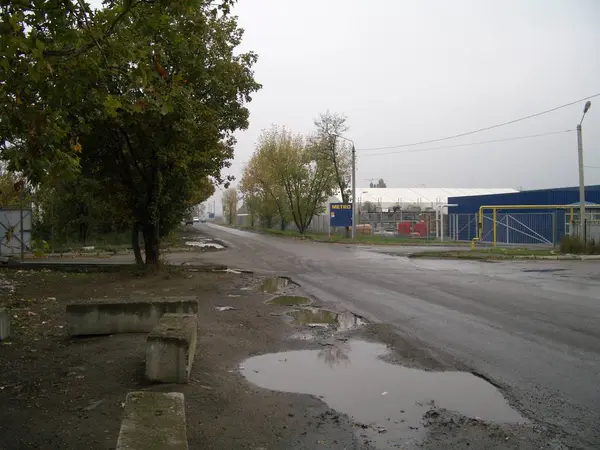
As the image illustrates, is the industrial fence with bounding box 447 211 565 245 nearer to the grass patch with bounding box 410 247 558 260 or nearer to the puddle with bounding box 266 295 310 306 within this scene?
the grass patch with bounding box 410 247 558 260

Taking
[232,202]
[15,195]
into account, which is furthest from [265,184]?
[232,202]

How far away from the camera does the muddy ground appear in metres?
4.30

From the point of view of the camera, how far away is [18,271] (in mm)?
16609

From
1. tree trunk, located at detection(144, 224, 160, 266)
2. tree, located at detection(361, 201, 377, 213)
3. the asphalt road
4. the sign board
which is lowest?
the asphalt road

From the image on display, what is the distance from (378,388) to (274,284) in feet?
30.5

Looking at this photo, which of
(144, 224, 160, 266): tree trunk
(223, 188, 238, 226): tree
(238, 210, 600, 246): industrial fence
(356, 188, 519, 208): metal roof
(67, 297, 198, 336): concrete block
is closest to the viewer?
(67, 297, 198, 336): concrete block

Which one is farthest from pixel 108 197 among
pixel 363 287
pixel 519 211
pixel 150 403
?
pixel 519 211

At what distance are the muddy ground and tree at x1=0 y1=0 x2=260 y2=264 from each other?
2.34m

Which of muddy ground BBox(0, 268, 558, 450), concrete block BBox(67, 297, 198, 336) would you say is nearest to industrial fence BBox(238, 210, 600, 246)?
muddy ground BBox(0, 268, 558, 450)

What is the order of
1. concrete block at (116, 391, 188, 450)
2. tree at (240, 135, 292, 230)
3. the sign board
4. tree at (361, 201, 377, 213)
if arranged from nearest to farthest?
concrete block at (116, 391, 188, 450) < the sign board < tree at (240, 135, 292, 230) < tree at (361, 201, 377, 213)

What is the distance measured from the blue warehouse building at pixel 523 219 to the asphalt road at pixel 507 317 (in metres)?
12.6

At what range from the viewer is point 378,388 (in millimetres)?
5711

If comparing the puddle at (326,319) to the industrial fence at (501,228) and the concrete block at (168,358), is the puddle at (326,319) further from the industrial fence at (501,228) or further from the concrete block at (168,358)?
the industrial fence at (501,228)

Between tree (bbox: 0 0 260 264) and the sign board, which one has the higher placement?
tree (bbox: 0 0 260 264)
